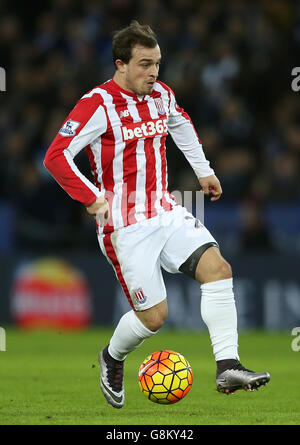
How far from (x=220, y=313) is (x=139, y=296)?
524 mm

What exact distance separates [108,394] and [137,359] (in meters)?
3.34

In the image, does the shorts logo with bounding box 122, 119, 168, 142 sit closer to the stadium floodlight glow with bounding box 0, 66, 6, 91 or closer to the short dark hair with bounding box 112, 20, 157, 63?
the short dark hair with bounding box 112, 20, 157, 63

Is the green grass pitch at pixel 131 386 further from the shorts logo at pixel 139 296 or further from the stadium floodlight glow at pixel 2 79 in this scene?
the stadium floodlight glow at pixel 2 79

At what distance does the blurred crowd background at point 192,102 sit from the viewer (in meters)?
12.5

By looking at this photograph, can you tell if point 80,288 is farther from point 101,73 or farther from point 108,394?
point 108,394

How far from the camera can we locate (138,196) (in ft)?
20.5

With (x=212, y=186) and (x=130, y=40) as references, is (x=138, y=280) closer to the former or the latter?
(x=212, y=186)

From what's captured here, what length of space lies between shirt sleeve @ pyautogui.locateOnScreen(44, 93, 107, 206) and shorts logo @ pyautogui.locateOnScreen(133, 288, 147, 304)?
2.13ft

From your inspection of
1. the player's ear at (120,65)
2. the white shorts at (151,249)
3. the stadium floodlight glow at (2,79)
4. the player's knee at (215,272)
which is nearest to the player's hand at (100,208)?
the white shorts at (151,249)

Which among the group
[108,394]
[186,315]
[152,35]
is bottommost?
[186,315]

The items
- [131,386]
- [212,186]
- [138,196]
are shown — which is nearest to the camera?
[138,196]

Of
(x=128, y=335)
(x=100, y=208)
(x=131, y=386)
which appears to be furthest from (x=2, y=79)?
(x=100, y=208)

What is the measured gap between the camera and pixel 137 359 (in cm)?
967

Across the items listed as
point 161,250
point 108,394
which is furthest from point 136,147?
point 108,394
